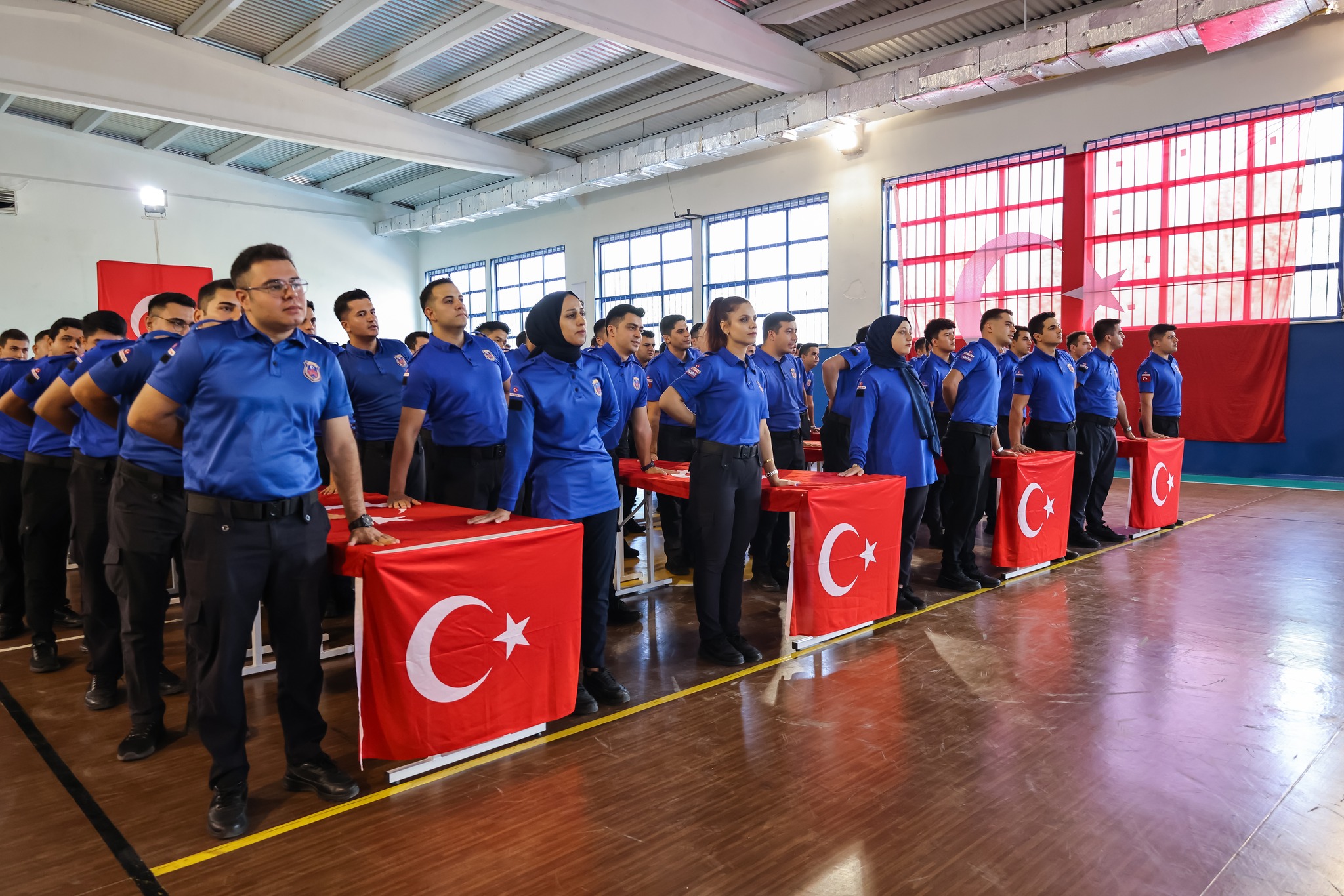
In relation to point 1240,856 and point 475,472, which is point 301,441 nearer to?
point 475,472

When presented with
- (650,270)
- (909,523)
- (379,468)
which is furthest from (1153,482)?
(650,270)

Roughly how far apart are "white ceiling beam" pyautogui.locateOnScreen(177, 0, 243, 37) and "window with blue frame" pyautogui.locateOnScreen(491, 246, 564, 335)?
7.46 m

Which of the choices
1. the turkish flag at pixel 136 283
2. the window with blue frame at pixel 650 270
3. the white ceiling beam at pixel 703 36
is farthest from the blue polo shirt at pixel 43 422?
the turkish flag at pixel 136 283

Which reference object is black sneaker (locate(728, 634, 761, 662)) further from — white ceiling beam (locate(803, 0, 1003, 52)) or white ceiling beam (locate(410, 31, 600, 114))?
white ceiling beam (locate(410, 31, 600, 114))

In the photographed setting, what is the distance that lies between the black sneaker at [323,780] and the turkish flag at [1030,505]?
4029 millimetres

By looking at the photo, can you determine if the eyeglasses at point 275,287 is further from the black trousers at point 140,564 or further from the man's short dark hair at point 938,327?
the man's short dark hair at point 938,327

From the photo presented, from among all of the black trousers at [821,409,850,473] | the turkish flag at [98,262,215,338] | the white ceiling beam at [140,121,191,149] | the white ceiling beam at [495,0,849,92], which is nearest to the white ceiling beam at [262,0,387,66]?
the white ceiling beam at [495,0,849,92]

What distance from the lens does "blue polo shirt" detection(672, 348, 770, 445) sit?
11.9ft

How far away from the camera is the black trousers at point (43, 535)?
397 cm

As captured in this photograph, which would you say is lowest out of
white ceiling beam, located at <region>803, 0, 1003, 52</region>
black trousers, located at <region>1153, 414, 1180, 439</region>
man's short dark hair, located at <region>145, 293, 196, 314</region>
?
black trousers, located at <region>1153, 414, 1180, 439</region>

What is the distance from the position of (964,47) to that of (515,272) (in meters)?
10.7

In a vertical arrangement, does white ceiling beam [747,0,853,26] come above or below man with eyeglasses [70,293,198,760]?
above

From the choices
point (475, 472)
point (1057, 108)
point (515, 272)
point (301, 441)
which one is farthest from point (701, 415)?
point (515, 272)

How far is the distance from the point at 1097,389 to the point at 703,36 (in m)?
6.14
